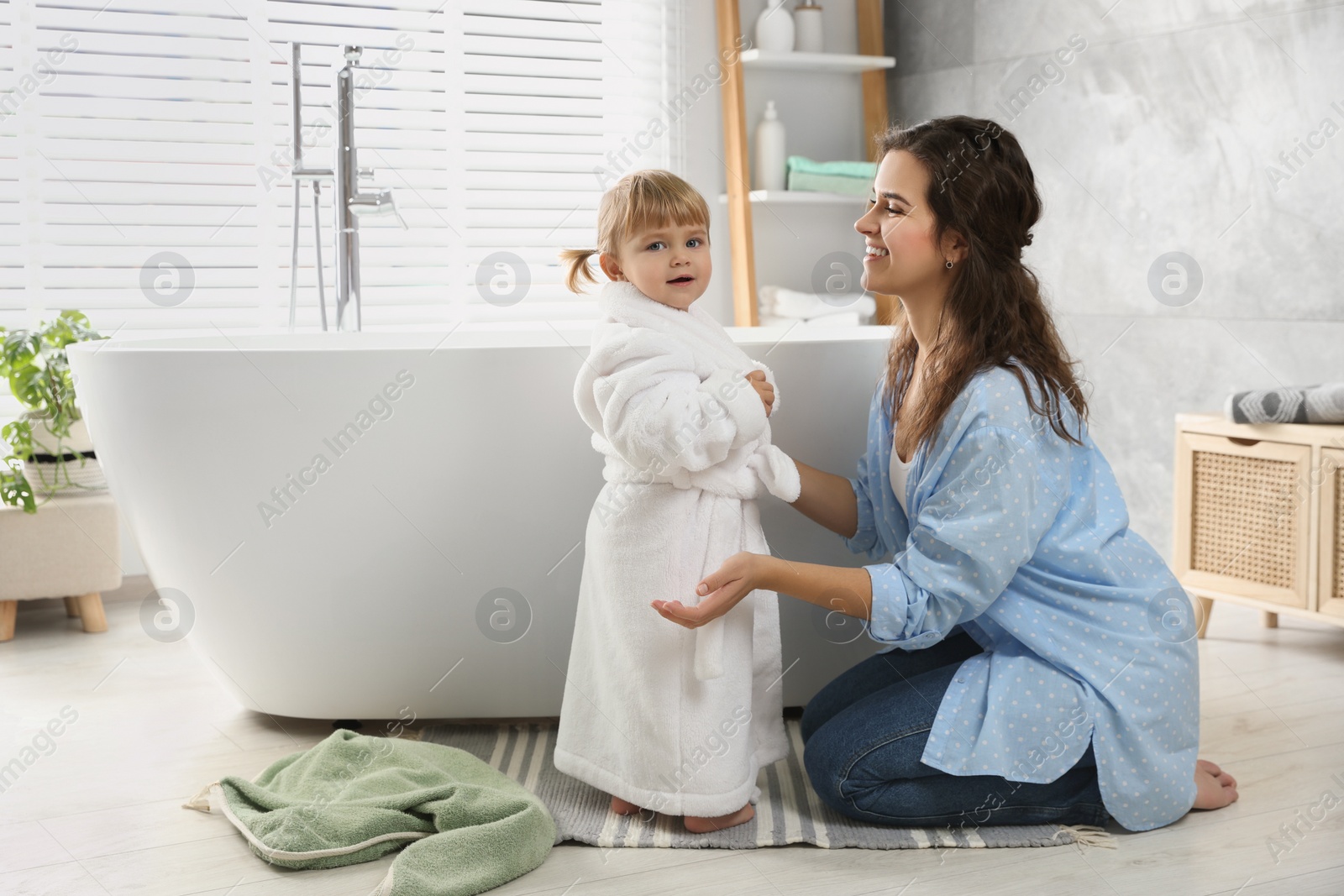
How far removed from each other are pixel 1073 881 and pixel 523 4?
2.61 meters

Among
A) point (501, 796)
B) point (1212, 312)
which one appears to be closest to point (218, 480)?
point (501, 796)

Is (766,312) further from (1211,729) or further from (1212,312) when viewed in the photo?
(1211,729)

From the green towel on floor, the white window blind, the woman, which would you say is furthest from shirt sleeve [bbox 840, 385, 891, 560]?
the white window blind

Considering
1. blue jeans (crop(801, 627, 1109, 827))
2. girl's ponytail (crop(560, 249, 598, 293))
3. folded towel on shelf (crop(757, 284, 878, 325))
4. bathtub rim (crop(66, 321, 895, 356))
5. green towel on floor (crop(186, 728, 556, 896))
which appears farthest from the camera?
folded towel on shelf (crop(757, 284, 878, 325))

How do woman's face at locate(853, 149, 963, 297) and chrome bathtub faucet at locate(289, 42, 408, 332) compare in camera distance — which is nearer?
woman's face at locate(853, 149, 963, 297)

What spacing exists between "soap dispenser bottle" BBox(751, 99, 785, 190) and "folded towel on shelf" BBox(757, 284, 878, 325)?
11.6 inches

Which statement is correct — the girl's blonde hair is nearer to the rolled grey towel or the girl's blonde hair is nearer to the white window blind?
the white window blind

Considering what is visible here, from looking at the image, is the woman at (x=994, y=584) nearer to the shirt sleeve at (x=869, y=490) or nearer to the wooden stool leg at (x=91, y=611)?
the shirt sleeve at (x=869, y=490)

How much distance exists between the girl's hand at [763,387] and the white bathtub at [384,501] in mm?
217

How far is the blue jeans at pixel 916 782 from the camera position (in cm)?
145

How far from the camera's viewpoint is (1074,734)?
4.58ft

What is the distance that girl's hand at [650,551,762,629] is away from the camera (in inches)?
52.9

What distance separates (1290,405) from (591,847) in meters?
1.49

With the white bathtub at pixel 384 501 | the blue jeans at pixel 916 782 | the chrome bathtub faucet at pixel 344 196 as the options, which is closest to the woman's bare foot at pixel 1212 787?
the blue jeans at pixel 916 782
